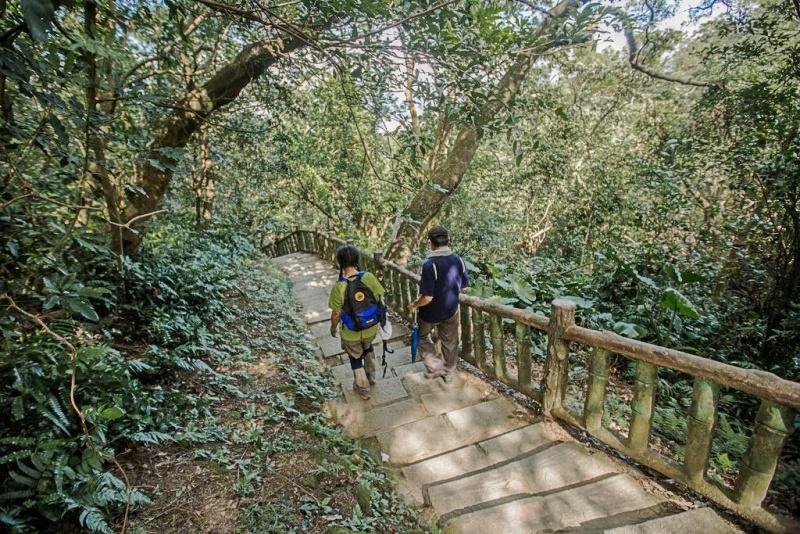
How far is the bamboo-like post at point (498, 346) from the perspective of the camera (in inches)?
167

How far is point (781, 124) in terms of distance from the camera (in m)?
5.40

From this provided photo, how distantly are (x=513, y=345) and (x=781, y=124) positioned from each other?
15.7ft

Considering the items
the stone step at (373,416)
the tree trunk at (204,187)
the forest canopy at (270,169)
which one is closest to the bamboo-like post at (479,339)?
the stone step at (373,416)

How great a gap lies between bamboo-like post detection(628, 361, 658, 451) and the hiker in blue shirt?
5.89 ft

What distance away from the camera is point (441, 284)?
4.10 metres

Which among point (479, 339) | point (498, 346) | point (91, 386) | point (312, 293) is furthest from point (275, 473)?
point (312, 293)

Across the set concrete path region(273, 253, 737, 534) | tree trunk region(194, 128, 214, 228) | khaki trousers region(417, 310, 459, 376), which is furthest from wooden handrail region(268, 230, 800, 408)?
tree trunk region(194, 128, 214, 228)

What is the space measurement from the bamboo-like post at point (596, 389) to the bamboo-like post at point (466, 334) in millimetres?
1625

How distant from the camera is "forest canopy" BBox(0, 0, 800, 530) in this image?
2324 mm

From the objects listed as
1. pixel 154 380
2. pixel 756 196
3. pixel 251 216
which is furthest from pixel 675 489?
pixel 251 216

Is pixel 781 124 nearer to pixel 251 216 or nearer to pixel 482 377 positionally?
pixel 482 377

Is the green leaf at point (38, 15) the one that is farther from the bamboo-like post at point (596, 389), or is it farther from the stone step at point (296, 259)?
the stone step at point (296, 259)

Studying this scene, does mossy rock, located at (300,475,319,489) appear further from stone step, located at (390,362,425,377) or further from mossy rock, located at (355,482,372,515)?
stone step, located at (390,362,425,377)

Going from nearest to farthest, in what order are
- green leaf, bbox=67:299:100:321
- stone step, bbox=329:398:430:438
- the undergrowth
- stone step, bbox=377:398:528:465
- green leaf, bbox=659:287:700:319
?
green leaf, bbox=67:299:100:321, the undergrowth, stone step, bbox=377:398:528:465, stone step, bbox=329:398:430:438, green leaf, bbox=659:287:700:319
